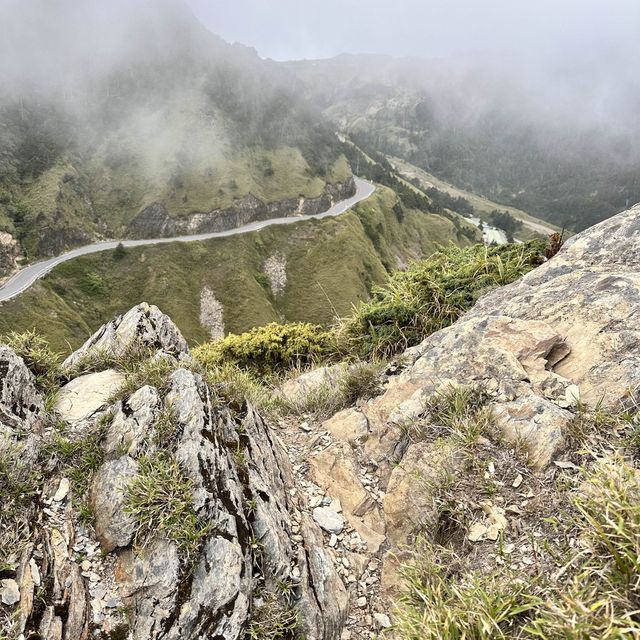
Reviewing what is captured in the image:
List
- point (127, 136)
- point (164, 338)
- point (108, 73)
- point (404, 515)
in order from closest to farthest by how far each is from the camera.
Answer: point (404, 515)
point (164, 338)
point (127, 136)
point (108, 73)

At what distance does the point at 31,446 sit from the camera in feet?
16.9

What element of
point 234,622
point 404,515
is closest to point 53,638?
point 234,622

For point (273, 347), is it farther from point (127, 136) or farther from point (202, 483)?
point (127, 136)

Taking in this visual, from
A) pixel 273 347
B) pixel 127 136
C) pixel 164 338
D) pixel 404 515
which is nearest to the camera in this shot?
pixel 404 515

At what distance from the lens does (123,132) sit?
14675cm

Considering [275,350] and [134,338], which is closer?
[134,338]

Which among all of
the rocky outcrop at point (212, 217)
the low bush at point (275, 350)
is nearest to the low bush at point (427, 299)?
the low bush at point (275, 350)

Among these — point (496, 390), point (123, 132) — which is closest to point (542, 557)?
point (496, 390)

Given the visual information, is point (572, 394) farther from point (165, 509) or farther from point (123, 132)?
point (123, 132)

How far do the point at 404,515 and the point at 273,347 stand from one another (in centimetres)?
880

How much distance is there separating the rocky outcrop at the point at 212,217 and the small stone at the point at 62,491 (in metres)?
129

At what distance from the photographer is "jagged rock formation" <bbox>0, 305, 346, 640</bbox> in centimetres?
414

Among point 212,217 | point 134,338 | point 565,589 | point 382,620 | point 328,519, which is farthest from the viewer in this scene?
point 212,217

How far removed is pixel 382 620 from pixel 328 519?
5.11 feet
